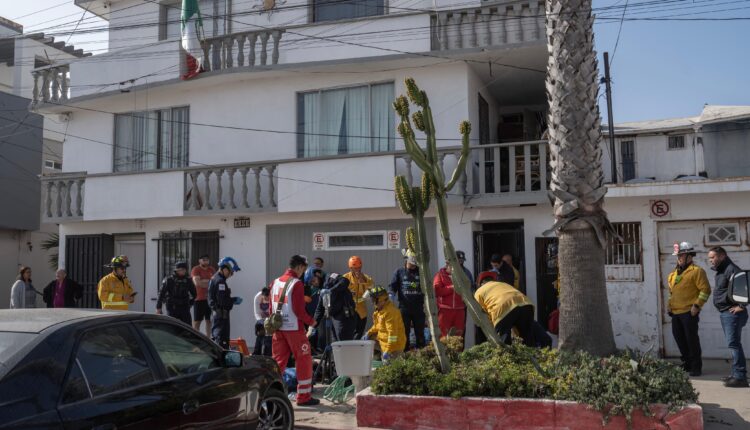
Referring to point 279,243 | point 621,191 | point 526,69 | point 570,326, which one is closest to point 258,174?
point 279,243

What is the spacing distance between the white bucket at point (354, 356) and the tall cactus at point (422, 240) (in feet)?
2.91

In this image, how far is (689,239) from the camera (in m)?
10.7

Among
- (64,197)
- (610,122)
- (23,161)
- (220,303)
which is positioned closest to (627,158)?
(610,122)

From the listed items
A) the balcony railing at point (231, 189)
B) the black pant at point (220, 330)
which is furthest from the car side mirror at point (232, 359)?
the balcony railing at point (231, 189)

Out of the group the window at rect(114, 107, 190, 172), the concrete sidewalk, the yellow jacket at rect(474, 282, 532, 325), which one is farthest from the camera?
the window at rect(114, 107, 190, 172)

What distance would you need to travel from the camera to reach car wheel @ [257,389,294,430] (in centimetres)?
552

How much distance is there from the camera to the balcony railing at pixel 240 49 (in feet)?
43.6

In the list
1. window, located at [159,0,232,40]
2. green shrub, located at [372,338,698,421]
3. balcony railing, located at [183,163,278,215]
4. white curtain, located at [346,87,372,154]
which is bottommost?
green shrub, located at [372,338,698,421]

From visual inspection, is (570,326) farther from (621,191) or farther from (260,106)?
(260,106)

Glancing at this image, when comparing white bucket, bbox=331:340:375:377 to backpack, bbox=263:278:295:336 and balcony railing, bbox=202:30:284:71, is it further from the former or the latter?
balcony railing, bbox=202:30:284:71

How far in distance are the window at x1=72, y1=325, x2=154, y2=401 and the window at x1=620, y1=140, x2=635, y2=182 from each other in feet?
31.7

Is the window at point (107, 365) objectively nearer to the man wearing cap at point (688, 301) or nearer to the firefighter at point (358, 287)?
the firefighter at point (358, 287)

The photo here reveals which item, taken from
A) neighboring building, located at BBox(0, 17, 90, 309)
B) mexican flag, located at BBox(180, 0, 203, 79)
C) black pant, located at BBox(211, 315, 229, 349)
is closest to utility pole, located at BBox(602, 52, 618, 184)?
black pant, located at BBox(211, 315, 229, 349)

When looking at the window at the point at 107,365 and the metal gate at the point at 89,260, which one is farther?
the metal gate at the point at 89,260
